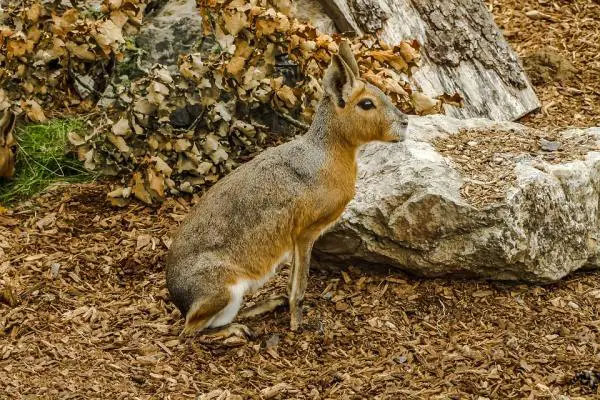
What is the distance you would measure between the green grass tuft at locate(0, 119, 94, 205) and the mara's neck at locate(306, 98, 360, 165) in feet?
8.80

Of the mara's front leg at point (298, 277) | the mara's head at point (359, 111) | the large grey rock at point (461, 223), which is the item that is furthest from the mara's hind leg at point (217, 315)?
Result: the mara's head at point (359, 111)

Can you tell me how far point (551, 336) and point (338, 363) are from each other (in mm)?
1367

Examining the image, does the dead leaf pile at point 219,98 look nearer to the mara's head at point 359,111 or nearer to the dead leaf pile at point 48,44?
the dead leaf pile at point 48,44

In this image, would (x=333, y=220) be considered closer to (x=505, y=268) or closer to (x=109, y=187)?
(x=505, y=268)

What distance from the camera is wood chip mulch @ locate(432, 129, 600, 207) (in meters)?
6.22

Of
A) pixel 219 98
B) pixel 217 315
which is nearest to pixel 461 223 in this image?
pixel 217 315

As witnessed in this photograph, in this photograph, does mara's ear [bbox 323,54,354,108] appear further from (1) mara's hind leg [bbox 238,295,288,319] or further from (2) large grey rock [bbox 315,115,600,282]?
(1) mara's hind leg [bbox 238,295,288,319]

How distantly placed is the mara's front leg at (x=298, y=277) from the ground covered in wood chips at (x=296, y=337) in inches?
5.3

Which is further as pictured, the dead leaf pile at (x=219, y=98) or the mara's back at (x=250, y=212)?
the dead leaf pile at (x=219, y=98)

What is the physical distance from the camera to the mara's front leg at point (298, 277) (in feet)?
19.7

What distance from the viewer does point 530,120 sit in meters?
9.02

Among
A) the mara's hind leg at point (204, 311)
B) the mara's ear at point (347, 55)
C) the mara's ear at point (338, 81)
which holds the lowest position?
the mara's hind leg at point (204, 311)

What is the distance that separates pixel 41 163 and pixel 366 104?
340 centimetres

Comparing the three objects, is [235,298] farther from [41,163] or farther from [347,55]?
[41,163]
